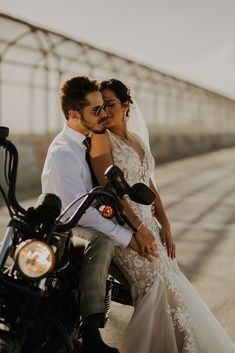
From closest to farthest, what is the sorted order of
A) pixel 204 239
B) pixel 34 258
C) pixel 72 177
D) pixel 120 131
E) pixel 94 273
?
1. pixel 34 258
2. pixel 94 273
3. pixel 72 177
4. pixel 120 131
5. pixel 204 239

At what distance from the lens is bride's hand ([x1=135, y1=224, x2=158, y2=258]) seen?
2871 millimetres

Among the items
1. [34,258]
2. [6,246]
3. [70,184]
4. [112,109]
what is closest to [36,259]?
[34,258]

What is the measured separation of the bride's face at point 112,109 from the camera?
3090mm

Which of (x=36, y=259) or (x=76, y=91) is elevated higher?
(x=76, y=91)

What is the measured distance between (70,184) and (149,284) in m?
0.68

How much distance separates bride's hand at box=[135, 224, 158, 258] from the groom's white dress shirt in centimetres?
6

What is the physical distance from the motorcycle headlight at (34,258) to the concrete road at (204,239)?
1.59 metres

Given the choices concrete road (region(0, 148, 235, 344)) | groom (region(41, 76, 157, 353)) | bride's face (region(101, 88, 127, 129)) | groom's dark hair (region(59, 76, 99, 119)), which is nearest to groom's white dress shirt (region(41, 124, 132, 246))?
groom (region(41, 76, 157, 353))

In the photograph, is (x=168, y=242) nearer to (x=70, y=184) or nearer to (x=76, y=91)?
(x=70, y=184)

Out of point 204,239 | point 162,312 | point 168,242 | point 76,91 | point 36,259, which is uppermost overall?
point 76,91

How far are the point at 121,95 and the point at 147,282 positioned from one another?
39.7 inches

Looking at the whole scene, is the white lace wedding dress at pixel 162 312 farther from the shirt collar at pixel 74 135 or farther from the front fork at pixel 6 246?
the front fork at pixel 6 246

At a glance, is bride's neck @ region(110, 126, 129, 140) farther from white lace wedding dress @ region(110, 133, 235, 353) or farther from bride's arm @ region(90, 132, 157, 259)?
bride's arm @ region(90, 132, 157, 259)

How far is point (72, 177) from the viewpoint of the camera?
8.75 feet
